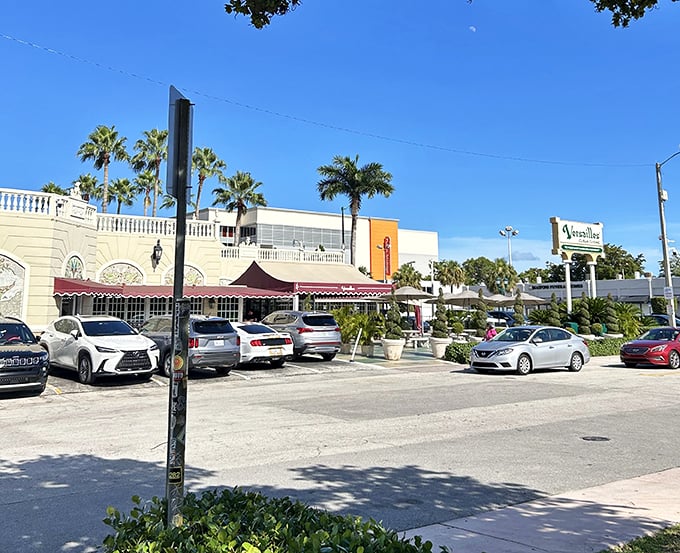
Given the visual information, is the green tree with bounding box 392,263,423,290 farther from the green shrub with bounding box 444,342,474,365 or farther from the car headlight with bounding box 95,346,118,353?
the car headlight with bounding box 95,346,118,353

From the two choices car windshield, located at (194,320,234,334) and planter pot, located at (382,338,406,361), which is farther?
planter pot, located at (382,338,406,361)

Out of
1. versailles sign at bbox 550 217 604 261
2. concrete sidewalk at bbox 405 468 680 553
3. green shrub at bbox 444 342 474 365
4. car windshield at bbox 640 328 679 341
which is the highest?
versailles sign at bbox 550 217 604 261

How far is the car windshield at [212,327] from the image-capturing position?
1677 centimetres

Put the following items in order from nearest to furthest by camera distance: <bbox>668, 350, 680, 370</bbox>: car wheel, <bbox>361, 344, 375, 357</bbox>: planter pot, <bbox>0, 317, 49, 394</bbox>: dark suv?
<bbox>0, 317, 49, 394</bbox>: dark suv
<bbox>668, 350, 680, 370</bbox>: car wheel
<bbox>361, 344, 375, 357</bbox>: planter pot

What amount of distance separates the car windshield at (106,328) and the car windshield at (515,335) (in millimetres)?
11558

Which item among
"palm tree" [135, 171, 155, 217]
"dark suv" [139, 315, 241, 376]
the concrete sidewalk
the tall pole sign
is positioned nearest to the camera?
the tall pole sign

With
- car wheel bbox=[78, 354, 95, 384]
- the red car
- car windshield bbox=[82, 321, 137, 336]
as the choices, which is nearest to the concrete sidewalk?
car wheel bbox=[78, 354, 95, 384]

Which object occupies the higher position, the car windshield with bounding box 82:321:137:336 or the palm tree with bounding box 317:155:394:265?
the palm tree with bounding box 317:155:394:265

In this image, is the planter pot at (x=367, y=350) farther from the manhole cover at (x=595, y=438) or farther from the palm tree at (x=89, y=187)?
the palm tree at (x=89, y=187)

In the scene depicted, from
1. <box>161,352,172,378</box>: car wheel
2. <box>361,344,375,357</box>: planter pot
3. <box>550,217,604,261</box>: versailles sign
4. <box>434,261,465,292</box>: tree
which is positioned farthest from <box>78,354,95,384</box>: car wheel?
<box>434,261,465,292</box>: tree

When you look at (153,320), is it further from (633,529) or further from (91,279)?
(633,529)

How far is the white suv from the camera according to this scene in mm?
15133

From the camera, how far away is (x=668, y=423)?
10.2 m

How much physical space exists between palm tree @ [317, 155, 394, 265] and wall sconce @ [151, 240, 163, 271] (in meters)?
16.6
